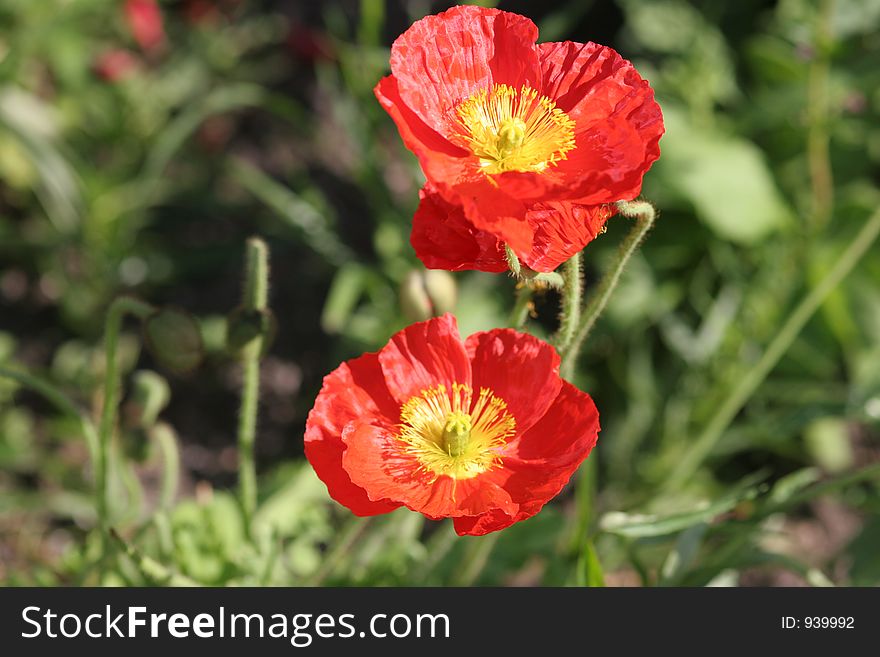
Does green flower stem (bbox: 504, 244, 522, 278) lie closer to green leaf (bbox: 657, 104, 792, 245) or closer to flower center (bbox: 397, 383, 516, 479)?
flower center (bbox: 397, 383, 516, 479)

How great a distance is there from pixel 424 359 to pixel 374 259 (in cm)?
151

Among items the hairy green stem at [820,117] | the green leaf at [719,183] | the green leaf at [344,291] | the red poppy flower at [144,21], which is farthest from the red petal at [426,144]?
the red poppy flower at [144,21]

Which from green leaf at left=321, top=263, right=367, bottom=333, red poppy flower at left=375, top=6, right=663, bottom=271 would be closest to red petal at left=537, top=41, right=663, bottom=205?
red poppy flower at left=375, top=6, right=663, bottom=271

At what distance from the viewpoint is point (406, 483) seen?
3.44 feet

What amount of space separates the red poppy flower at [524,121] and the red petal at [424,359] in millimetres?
148

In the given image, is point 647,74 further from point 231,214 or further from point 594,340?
point 231,214

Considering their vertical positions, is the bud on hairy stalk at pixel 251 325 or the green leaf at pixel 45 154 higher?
the green leaf at pixel 45 154

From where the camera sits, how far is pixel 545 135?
3.48 feet

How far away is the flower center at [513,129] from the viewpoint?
1045mm

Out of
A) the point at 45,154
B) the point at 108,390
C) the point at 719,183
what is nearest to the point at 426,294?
the point at 108,390

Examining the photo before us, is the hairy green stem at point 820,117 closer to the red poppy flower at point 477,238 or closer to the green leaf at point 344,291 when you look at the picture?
the green leaf at point 344,291

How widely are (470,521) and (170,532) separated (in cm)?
65


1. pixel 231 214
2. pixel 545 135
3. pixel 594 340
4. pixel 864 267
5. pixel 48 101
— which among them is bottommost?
pixel 545 135
